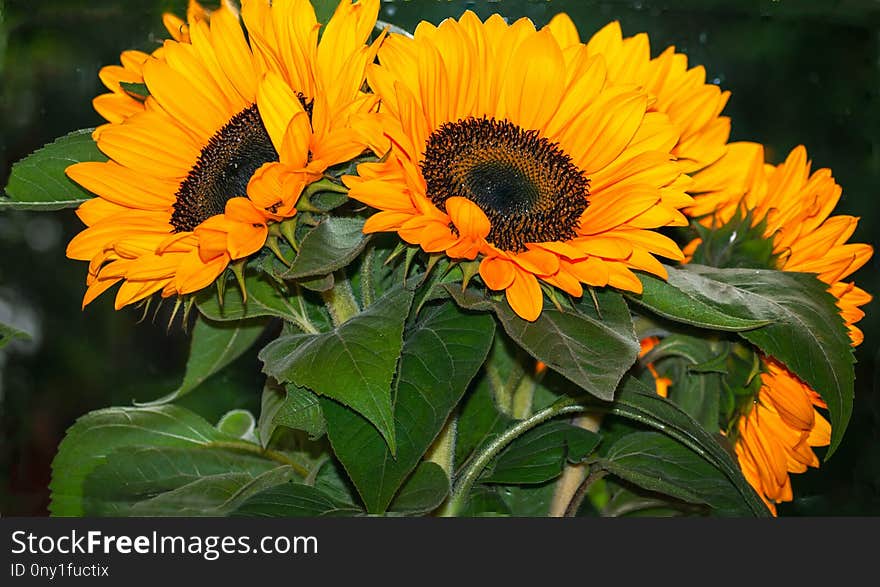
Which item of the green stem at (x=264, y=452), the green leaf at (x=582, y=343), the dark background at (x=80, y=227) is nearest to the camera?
the green leaf at (x=582, y=343)

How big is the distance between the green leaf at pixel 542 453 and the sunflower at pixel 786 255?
0.09 metres

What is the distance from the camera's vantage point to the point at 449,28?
1.30 feet

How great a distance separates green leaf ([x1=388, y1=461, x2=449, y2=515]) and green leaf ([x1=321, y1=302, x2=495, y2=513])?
0.02 meters

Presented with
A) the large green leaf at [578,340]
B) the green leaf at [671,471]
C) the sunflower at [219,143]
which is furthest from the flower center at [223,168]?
the green leaf at [671,471]

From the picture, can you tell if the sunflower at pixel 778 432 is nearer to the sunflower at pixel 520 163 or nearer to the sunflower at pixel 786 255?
the sunflower at pixel 786 255

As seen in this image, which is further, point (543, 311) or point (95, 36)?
point (95, 36)

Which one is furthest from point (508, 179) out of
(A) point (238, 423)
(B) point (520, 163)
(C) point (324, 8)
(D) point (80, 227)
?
(D) point (80, 227)

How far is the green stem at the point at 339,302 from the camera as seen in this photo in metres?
0.43

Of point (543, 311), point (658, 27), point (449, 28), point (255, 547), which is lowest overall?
point (255, 547)

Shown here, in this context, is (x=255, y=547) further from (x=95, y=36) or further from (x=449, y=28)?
(x=95, y=36)

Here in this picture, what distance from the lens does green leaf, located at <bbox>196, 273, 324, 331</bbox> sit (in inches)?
17.0

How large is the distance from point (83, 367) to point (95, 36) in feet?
0.73

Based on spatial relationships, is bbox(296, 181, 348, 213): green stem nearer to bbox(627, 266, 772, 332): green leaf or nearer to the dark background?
bbox(627, 266, 772, 332): green leaf

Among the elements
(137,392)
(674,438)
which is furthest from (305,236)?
(137,392)
